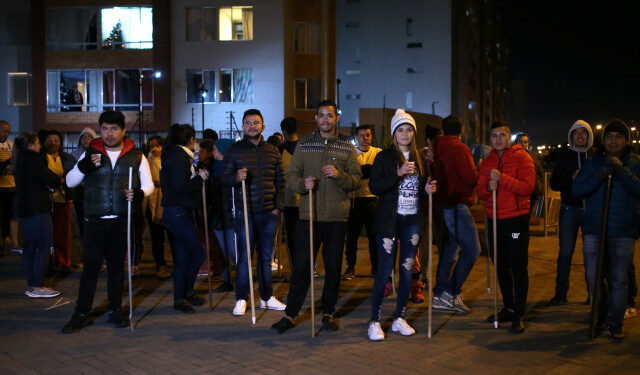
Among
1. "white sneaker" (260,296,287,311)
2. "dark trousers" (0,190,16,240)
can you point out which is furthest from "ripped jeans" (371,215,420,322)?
"dark trousers" (0,190,16,240)

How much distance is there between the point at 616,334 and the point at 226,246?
15.2ft

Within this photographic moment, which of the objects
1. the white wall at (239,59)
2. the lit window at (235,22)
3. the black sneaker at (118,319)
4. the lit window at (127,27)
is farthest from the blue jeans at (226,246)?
the lit window at (127,27)

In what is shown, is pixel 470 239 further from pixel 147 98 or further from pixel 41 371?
pixel 147 98

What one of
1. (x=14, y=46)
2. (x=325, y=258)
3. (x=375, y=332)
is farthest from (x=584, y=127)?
(x=14, y=46)

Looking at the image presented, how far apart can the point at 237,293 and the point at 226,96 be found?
989 inches

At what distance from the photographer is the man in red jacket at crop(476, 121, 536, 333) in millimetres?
6531

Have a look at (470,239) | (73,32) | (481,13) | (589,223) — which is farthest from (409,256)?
(481,13)

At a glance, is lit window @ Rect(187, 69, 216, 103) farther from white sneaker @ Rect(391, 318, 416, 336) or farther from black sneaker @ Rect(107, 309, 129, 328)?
white sneaker @ Rect(391, 318, 416, 336)

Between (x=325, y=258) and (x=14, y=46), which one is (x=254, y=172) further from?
(x=14, y=46)

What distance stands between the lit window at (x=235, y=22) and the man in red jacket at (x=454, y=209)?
25.9 metres

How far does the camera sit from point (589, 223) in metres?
6.33

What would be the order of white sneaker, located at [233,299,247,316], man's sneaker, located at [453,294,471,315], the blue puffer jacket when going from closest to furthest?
the blue puffer jacket, white sneaker, located at [233,299,247,316], man's sneaker, located at [453,294,471,315]

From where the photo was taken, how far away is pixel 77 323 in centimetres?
651

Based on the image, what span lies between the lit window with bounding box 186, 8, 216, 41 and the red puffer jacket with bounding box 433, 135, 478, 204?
86.3ft
